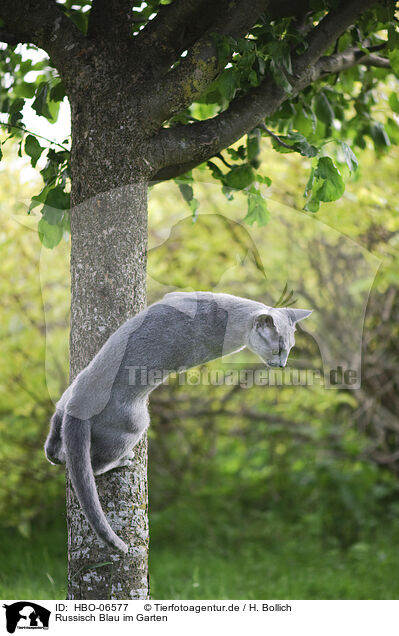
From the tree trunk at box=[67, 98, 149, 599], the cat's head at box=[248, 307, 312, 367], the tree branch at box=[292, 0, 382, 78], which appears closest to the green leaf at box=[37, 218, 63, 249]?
the tree trunk at box=[67, 98, 149, 599]

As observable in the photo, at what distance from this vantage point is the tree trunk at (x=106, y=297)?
1.25 m

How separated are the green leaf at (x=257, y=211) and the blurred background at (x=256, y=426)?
0.03 metres

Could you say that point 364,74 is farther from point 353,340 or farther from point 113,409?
point 113,409

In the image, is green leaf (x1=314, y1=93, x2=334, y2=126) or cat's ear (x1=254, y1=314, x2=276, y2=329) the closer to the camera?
cat's ear (x1=254, y1=314, x2=276, y2=329)

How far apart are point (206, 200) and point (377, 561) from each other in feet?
8.04

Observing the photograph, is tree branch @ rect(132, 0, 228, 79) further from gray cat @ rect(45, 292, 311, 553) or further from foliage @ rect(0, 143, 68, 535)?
foliage @ rect(0, 143, 68, 535)

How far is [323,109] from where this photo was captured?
1.93 meters

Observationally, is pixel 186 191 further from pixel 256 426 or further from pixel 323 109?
pixel 256 426

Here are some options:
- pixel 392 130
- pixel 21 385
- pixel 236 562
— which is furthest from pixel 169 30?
pixel 236 562

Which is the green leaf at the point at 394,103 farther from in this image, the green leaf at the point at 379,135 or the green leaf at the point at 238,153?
the green leaf at the point at 238,153

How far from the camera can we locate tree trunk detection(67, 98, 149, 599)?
1.25m

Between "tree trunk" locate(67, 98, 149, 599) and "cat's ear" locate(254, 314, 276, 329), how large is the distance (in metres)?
0.31
